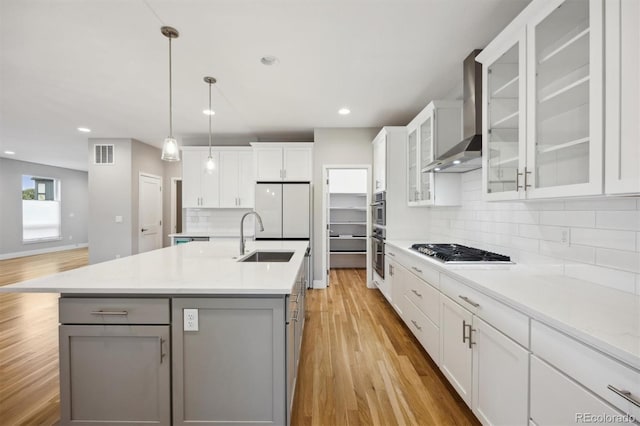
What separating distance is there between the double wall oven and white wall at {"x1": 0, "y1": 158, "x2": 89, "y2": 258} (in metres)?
9.30

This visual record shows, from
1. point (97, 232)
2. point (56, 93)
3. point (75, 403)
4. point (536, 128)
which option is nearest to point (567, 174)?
point (536, 128)

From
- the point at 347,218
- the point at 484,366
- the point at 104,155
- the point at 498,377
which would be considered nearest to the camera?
the point at 498,377

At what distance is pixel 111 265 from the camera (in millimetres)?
1960

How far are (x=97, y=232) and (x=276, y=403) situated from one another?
5.95m

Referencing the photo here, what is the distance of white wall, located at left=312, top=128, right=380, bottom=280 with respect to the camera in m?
4.81

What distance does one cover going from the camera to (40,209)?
8.27 meters

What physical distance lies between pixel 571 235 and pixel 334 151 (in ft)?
11.7

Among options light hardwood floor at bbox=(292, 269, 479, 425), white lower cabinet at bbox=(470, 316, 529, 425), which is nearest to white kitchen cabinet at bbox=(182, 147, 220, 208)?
light hardwood floor at bbox=(292, 269, 479, 425)

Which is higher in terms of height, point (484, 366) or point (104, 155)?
point (104, 155)

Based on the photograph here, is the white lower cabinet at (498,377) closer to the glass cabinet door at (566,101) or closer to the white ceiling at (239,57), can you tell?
the glass cabinet door at (566,101)

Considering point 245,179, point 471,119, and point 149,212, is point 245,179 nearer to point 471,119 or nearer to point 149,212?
point 149,212

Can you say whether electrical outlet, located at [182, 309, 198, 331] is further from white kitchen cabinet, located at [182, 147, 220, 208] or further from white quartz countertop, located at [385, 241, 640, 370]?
white kitchen cabinet, located at [182, 147, 220, 208]

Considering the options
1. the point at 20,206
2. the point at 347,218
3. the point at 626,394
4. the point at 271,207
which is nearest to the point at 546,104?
the point at 626,394

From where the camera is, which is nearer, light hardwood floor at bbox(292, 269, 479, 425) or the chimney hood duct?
light hardwood floor at bbox(292, 269, 479, 425)
